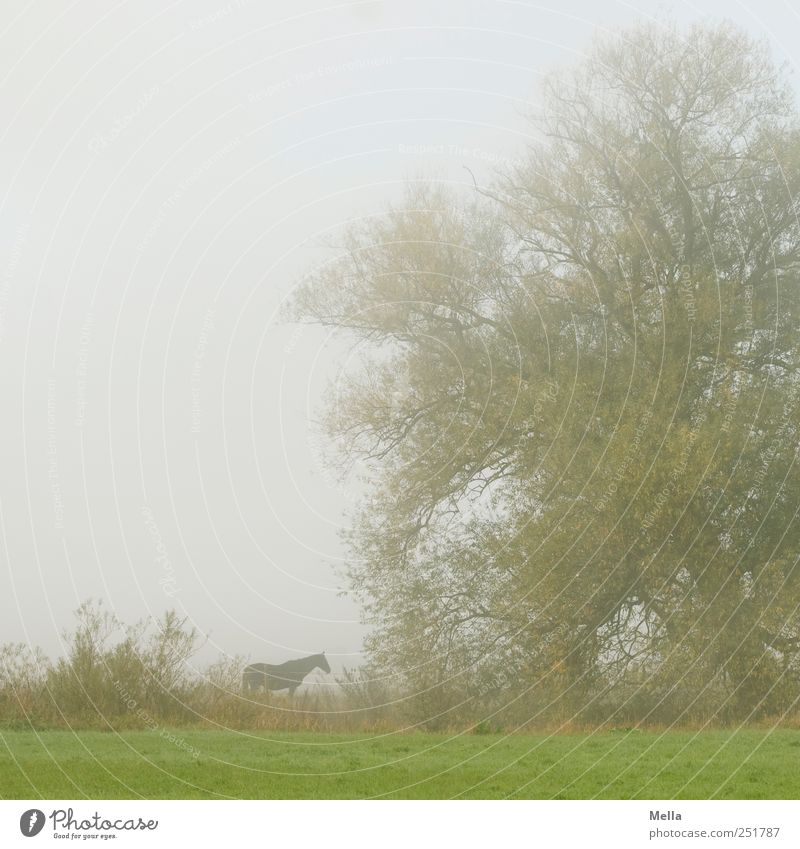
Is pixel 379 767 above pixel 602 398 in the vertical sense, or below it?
below

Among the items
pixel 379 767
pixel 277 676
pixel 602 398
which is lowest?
pixel 379 767

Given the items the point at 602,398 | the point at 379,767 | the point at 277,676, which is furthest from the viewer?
the point at 602,398

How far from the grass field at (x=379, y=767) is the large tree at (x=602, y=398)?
2.90m

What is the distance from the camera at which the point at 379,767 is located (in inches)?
620

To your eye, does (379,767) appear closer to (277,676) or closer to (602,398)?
(277,676)

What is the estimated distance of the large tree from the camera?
20.5m

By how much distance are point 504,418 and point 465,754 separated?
7.75 metres

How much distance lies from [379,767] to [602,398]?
936cm

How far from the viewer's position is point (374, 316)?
22.2 meters

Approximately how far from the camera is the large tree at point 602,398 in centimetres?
2048

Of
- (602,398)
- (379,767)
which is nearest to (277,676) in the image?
(379,767)

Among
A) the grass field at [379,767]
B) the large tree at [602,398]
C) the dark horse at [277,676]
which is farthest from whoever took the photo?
the large tree at [602,398]
